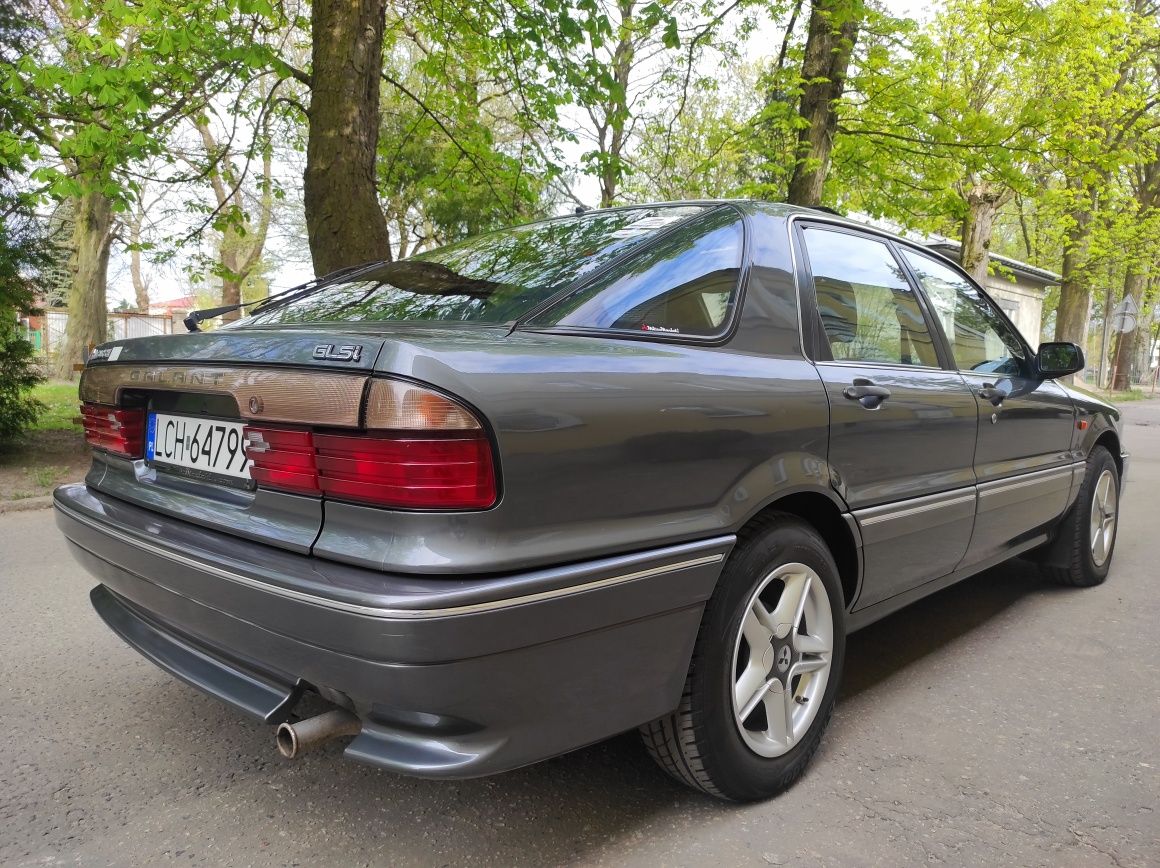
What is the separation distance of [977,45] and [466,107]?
995cm

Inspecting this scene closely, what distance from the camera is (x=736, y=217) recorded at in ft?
8.30

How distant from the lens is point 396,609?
1.52m

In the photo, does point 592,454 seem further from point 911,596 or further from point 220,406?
point 911,596

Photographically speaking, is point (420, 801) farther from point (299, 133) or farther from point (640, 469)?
point (299, 133)

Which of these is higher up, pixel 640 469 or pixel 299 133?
pixel 299 133

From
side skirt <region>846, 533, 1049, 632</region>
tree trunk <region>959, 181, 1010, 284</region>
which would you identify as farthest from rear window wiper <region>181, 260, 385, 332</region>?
tree trunk <region>959, 181, 1010, 284</region>

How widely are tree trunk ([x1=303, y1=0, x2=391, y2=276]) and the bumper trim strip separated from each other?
15.3ft

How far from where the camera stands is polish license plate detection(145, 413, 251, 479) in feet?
6.37

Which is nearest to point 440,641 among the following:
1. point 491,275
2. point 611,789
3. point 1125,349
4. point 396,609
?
point 396,609

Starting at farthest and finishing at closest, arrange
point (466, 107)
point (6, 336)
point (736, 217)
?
point (466, 107)
point (6, 336)
point (736, 217)

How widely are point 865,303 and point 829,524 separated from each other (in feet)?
2.76

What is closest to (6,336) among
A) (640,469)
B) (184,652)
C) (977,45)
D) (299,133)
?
(299,133)

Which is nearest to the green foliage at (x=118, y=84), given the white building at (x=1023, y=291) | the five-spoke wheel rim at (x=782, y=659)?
the five-spoke wheel rim at (x=782, y=659)

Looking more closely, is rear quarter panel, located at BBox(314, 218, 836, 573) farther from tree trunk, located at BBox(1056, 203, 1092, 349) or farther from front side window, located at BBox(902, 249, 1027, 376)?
tree trunk, located at BBox(1056, 203, 1092, 349)
